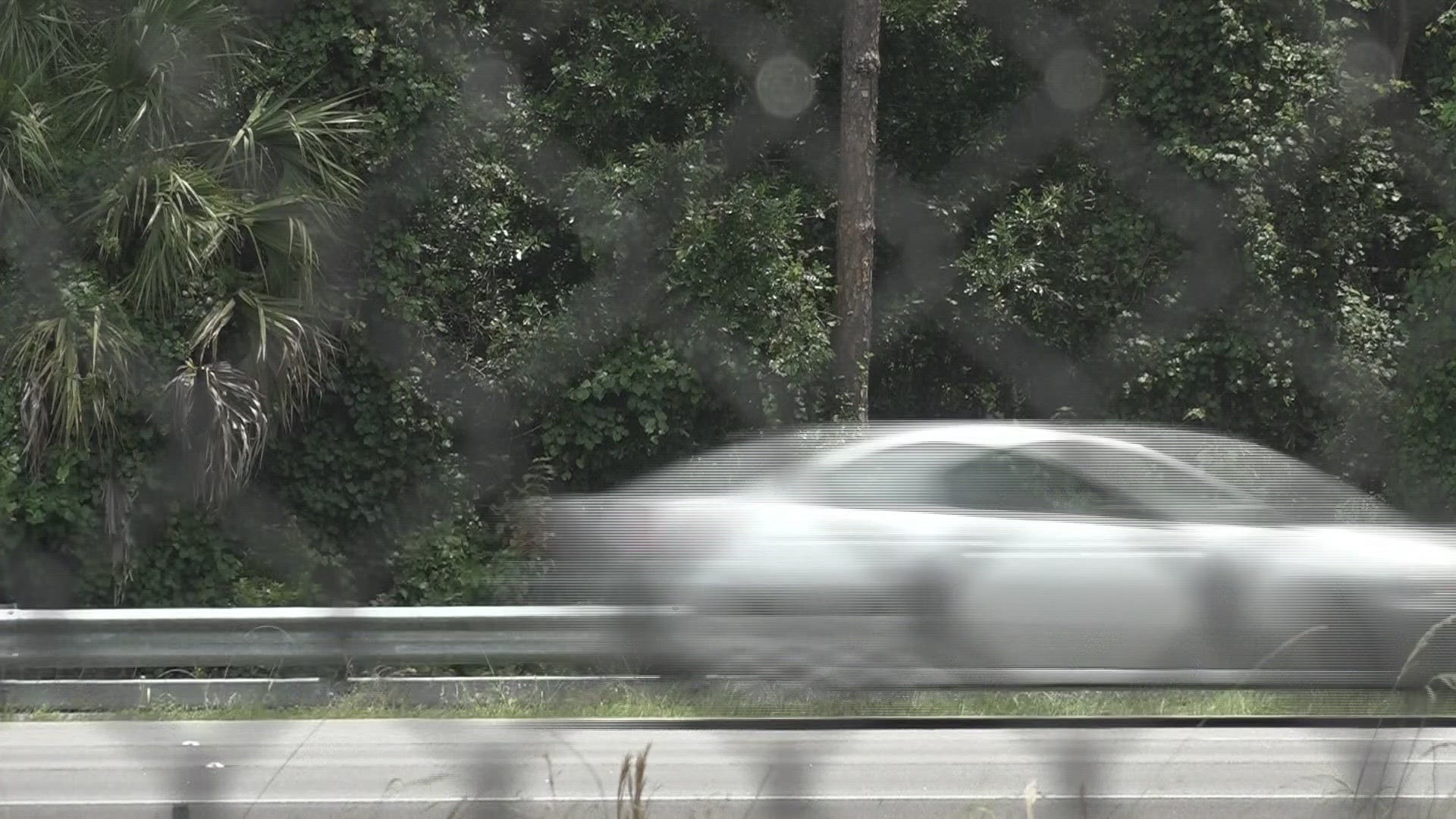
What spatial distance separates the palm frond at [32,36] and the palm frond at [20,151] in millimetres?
136

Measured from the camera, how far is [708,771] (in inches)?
154

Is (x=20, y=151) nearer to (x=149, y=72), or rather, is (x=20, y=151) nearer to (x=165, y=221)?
(x=149, y=72)

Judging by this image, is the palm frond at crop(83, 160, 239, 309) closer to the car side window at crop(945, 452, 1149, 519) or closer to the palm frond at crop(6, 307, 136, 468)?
the palm frond at crop(6, 307, 136, 468)

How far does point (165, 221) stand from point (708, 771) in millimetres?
6135

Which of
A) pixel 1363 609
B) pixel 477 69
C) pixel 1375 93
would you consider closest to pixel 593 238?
pixel 477 69

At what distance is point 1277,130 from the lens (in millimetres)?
11711

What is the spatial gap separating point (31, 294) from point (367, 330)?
7.03ft

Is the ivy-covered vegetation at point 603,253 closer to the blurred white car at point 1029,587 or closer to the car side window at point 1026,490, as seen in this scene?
the blurred white car at point 1029,587

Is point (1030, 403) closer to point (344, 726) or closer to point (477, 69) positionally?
point (477, 69)

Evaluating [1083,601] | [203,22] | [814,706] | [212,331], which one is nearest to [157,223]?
[212,331]

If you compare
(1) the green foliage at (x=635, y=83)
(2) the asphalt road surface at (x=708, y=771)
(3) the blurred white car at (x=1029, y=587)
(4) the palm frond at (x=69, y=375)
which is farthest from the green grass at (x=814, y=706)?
(1) the green foliage at (x=635, y=83)

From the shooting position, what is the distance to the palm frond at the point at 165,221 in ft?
29.2

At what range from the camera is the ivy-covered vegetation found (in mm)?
9148

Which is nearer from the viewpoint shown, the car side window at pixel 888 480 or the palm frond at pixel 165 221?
the car side window at pixel 888 480
